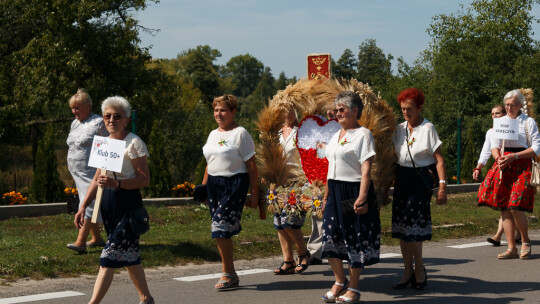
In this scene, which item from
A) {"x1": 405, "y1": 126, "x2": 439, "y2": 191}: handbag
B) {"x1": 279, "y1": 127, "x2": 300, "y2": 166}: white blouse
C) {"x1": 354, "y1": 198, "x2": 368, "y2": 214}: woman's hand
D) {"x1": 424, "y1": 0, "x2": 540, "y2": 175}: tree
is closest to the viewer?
{"x1": 354, "y1": 198, "x2": 368, "y2": 214}: woman's hand

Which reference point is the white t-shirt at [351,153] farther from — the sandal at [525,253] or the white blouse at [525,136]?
the sandal at [525,253]

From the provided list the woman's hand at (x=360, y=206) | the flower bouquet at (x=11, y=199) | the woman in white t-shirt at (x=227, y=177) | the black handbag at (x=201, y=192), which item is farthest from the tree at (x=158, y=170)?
the woman's hand at (x=360, y=206)

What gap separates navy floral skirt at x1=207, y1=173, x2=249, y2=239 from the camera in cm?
720

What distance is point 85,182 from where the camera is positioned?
29.3 ft

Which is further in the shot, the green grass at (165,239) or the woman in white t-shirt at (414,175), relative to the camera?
the green grass at (165,239)

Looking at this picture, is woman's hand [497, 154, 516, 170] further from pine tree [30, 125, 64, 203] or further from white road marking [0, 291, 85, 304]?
pine tree [30, 125, 64, 203]

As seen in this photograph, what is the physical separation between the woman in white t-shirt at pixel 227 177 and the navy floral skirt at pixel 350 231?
0.90 m

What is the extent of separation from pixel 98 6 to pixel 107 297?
15646mm

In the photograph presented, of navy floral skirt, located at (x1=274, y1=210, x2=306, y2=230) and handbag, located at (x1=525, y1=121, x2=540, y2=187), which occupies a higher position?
handbag, located at (x1=525, y1=121, x2=540, y2=187)

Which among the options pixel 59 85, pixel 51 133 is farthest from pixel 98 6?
pixel 51 133

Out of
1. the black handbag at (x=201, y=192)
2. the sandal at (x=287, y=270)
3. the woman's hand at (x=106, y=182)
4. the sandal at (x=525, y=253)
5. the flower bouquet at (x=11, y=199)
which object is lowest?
the sandal at (x=525, y=253)

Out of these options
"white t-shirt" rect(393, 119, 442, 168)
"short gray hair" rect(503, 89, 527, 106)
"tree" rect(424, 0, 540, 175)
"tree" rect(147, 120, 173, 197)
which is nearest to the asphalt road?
"white t-shirt" rect(393, 119, 442, 168)

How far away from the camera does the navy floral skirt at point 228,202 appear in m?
7.20

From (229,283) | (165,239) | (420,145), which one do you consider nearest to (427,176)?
(420,145)
